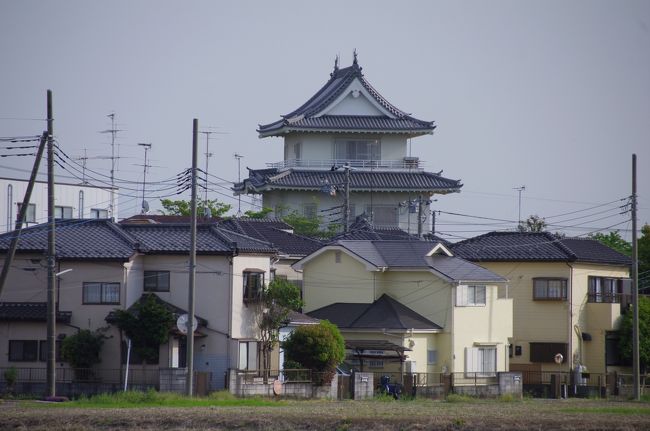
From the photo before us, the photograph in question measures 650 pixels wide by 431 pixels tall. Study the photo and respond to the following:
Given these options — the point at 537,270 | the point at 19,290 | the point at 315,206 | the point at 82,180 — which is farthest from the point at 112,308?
the point at 315,206

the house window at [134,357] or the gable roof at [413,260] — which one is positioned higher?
the gable roof at [413,260]

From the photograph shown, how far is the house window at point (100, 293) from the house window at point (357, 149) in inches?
1408

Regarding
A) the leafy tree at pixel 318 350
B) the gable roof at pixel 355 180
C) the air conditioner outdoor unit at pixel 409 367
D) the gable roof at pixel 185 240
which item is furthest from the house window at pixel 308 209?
the leafy tree at pixel 318 350

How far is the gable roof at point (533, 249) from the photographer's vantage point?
198ft

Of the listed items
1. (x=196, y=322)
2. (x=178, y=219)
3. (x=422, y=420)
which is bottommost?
(x=422, y=420)

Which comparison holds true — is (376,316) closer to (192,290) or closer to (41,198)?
(192,290)

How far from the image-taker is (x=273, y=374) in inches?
1911

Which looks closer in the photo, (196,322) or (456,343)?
(196,322)

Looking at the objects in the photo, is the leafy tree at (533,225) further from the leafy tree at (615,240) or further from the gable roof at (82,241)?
the gable roof at (82,241)

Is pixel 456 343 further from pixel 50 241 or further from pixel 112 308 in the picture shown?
pixel 50 241

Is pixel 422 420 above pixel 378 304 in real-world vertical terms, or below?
below

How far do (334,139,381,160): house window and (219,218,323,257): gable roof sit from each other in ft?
49.4

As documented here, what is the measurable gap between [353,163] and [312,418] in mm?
46014

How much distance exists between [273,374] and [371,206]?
3425cm
